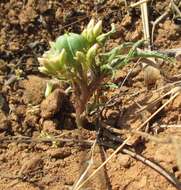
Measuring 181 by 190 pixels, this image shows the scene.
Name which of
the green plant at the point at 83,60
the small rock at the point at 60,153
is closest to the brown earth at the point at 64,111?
the small rock at the point at 60,153

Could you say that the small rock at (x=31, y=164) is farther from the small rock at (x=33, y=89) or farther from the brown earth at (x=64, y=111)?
the small rock at (x=33, y=89)

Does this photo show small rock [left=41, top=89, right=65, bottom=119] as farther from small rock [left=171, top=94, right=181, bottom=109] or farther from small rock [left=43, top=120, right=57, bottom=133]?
small rock [left=171, top=94, right=181, bottom=109]

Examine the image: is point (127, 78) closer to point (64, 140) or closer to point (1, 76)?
point (64, 140)

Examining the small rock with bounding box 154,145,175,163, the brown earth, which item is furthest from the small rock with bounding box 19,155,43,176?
the small rock with bounding box 154,145,175,163

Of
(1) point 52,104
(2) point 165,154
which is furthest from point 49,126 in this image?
(2) point 165,154

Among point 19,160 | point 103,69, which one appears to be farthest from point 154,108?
point 19,160
